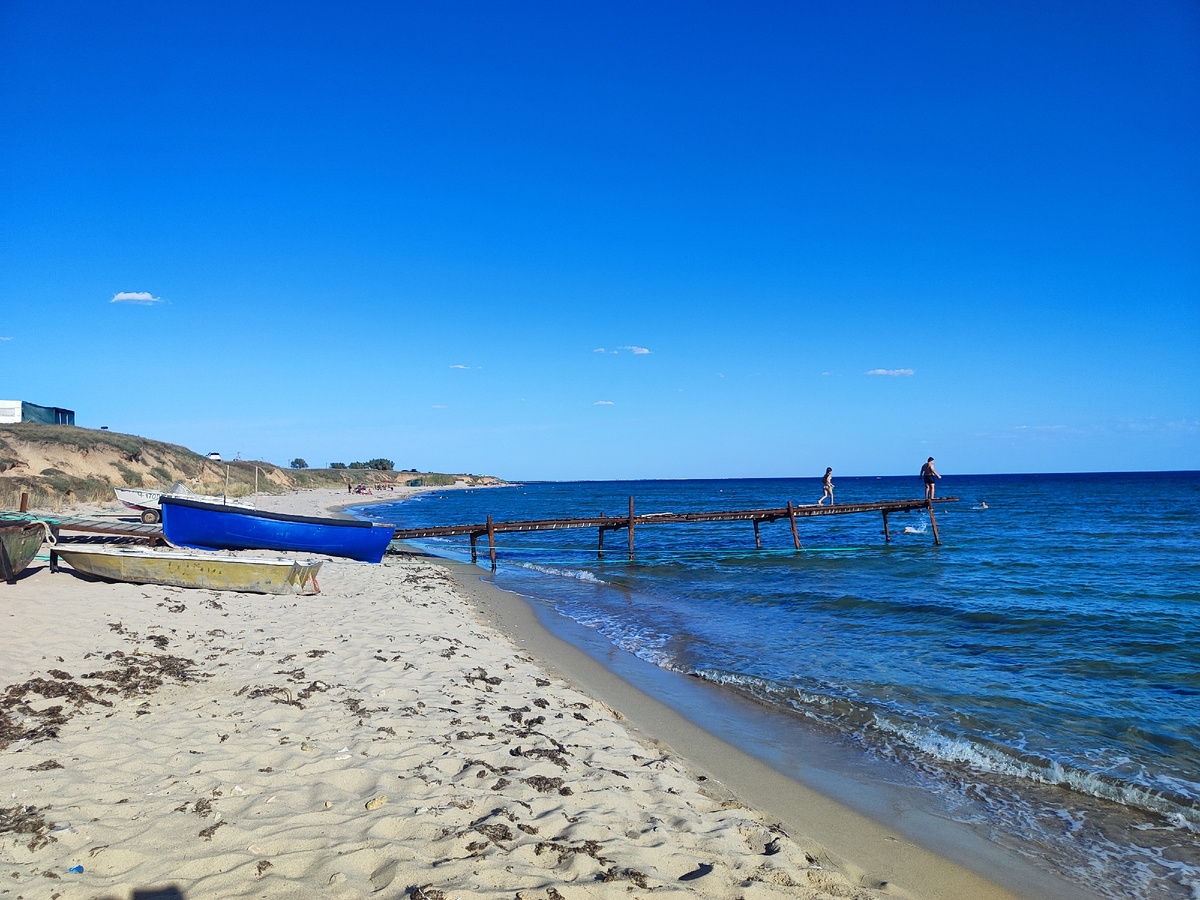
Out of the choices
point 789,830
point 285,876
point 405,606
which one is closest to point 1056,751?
point 789,830

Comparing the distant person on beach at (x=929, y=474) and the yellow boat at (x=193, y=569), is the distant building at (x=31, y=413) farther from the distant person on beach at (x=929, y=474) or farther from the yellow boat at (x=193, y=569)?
the distant person on beach at (x=929, y=474)

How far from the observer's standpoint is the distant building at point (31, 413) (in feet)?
145

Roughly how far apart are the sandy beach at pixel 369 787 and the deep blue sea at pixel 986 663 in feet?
4.99

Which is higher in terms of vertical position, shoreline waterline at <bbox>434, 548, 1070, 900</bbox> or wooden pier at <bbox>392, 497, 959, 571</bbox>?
wooden pier at <bbox>392, 497, 959, 571</bbox>

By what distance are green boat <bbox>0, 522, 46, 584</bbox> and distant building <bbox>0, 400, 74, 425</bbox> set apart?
37915 mm

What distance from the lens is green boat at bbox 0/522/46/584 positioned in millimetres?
10648

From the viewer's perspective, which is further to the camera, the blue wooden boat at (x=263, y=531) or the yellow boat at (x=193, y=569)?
the blue wooden boat at (x=263, y=531)

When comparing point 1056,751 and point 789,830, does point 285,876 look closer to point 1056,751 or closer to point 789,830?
Result: point 789,830

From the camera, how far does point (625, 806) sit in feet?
16.7

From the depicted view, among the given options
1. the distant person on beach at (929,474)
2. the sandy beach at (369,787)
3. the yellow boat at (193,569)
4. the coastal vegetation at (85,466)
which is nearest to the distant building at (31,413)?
the coastal vegetation at (85,466)

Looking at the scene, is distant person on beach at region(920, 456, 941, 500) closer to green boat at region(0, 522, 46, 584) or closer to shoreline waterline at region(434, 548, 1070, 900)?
shoreline waterline at region(434, 548, 1070, 900)

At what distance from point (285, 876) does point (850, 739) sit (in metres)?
5.97

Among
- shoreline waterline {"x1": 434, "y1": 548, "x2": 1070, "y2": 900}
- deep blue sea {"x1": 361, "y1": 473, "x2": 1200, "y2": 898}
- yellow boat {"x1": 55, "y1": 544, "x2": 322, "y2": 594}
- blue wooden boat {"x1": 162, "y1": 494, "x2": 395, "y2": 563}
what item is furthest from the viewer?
blue wooden boat {"x1": 162, "y1": 494, "x2": 395, "y2": 563}

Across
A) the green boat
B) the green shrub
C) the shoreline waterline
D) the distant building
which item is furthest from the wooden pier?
the distant building
